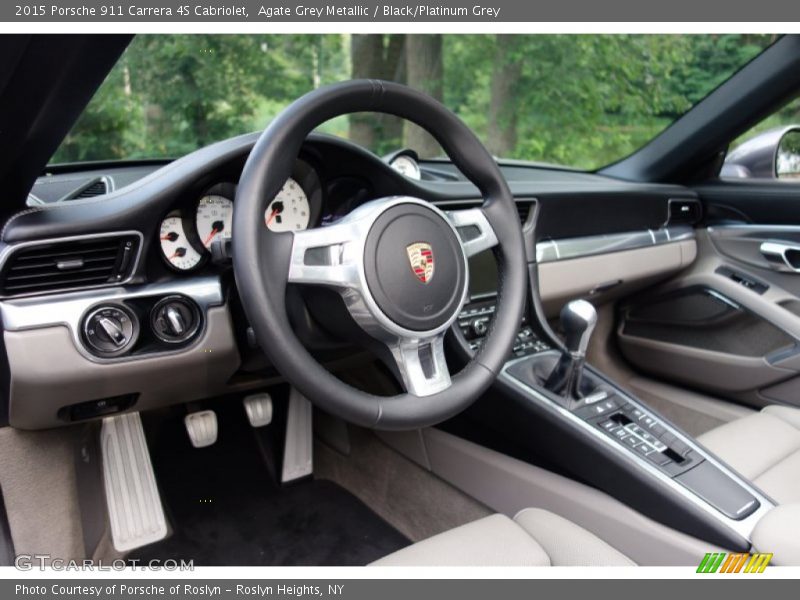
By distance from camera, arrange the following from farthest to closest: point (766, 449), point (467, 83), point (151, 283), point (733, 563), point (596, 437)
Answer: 1. point (467, 83)
2. point (766, 449)
3. point (596, 437)
4. point (151, 283)
5. point (733, 563)

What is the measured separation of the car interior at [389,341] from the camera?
1.18 metres

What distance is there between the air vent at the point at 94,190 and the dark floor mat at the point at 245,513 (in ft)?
3.27

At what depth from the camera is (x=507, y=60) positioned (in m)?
5.39

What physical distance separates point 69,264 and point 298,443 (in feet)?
4.04

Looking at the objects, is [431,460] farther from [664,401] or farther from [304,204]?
[664,401]

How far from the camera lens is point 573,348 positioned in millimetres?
1692

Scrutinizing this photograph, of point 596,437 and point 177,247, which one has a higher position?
point 177,247

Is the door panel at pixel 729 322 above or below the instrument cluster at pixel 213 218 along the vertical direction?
below

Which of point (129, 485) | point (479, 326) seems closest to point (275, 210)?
point (479, 326)

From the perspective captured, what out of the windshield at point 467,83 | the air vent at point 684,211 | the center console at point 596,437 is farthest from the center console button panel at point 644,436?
the windshield at point 467,83

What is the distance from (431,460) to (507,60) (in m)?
4.28

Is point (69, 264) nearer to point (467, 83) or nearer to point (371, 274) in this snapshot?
point (371, 274)

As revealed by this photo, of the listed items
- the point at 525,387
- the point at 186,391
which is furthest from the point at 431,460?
the point at 186,391

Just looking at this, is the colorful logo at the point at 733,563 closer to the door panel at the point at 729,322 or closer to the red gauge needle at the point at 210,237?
the door panel at the point at 729,322
